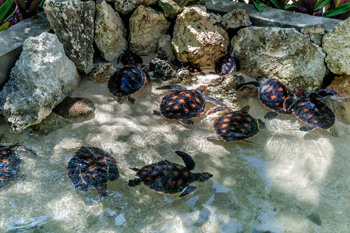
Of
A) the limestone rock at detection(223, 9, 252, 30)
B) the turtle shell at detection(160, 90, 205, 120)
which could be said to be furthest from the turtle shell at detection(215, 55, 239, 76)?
the turtle shell at detection(160, 90, 205, 120)

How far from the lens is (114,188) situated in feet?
9.70

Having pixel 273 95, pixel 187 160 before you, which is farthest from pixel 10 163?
pixel 273 95

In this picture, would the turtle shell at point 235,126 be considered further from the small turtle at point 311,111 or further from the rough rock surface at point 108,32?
the rough rock surface at point 108,32

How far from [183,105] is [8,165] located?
2145mm

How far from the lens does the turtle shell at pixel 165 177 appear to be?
2.82 metres

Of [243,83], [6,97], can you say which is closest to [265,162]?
[243,83]

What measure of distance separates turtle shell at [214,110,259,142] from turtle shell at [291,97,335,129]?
0.68 metres

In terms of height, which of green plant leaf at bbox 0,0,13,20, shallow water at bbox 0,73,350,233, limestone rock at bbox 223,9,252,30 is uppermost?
green plant leaf at bbox 0,0,13,20

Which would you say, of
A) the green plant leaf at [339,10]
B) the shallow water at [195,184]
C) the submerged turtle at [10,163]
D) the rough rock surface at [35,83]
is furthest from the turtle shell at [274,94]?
the submerged turtle at [10,163]

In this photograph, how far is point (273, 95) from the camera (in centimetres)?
399

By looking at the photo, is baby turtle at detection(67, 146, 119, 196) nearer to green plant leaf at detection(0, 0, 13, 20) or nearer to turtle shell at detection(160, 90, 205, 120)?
turtle shell at detection(160, 90, 205, 120)

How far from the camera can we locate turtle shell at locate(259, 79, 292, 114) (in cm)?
394

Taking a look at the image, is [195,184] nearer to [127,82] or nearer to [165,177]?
[165,177]

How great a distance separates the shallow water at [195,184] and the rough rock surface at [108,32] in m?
1.27
